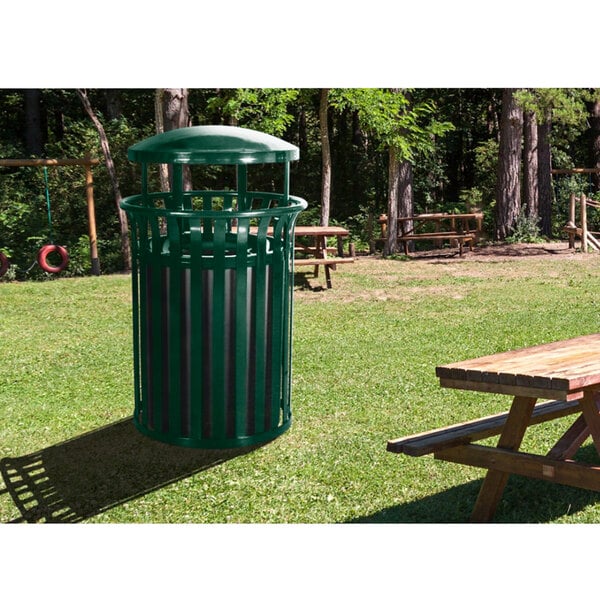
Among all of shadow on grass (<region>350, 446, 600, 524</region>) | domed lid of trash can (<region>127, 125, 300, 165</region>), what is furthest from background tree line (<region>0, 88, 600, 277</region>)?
shadow on grass (<region>350, 446, 600, 524</region>)

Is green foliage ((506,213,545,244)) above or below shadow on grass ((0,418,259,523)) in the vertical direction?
above

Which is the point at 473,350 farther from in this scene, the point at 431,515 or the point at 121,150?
the point at 121,150

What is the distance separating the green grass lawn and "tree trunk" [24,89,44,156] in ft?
27.1

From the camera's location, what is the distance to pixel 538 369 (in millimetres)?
4422

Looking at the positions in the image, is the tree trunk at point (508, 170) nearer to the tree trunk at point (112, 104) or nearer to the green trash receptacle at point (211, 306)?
the tree trunk at point (112, 104)

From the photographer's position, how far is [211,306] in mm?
5824

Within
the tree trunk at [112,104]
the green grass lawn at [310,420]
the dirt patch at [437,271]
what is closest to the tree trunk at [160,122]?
the dirt patch at [437,271]

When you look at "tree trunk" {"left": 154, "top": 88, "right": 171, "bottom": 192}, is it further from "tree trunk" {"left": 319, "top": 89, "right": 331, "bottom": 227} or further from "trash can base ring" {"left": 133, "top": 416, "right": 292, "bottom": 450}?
"trash can base ring" {"left": 133, "top": 416, "right": 292, "bottom": 450}

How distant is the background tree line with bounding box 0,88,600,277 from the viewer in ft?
53.8

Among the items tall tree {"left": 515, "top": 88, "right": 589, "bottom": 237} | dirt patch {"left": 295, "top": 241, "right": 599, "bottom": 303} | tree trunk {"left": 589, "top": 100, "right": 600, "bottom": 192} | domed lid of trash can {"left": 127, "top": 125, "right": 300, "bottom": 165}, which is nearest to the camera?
domed lid of trash can {"left": 127, "top": 125, "right": 300, "bottom": 165}

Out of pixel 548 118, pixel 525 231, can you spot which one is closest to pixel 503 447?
pixel 548 118

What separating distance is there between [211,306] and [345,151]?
16917mm

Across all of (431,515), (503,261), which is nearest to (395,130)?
(503,261)

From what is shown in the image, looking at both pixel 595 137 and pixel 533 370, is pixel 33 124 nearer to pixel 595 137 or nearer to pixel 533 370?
pixel 595 137
